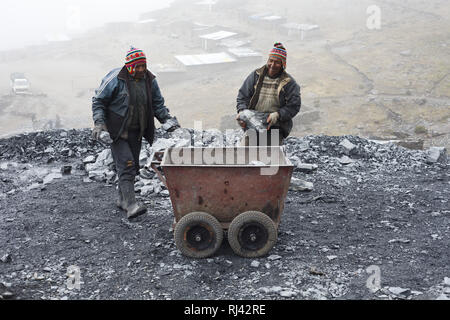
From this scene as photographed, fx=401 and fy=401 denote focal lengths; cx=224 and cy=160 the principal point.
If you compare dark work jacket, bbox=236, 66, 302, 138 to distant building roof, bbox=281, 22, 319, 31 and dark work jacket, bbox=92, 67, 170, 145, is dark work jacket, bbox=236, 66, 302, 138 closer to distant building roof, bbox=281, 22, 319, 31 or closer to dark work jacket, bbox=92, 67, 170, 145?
dark work jacket, bbox=92, 67, 170, 145

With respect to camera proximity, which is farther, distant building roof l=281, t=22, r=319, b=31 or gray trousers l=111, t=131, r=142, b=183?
distant building roof l=281, t=22, r=319, b=31

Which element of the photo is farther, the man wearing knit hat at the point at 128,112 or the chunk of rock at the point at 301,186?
the chunk of rock at the point at 301,186

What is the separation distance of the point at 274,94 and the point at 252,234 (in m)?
1.85

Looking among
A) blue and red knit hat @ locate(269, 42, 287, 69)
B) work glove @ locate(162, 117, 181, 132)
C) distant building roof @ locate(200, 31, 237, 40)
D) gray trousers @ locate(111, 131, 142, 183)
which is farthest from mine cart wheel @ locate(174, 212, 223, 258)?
distant building roof @ locate(200, 31, 237, 40)

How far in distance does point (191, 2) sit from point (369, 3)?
24.9 meters

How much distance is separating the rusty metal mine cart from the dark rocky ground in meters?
0.19

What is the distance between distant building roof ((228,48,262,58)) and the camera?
3353cm

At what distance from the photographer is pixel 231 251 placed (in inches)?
167

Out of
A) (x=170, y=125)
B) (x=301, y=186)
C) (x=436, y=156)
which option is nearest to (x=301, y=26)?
(x=436, y=156)

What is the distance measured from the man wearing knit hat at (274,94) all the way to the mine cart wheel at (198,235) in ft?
5.09

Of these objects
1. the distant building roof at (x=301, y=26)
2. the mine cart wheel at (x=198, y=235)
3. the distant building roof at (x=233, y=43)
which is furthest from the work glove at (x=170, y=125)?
the distant building roof at (x=301, y=26)

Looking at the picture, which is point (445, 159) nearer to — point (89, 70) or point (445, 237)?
point (445, 237)

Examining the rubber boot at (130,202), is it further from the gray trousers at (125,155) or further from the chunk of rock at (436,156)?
the chunk of rock at (436,156)

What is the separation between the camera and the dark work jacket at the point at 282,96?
484 cm
